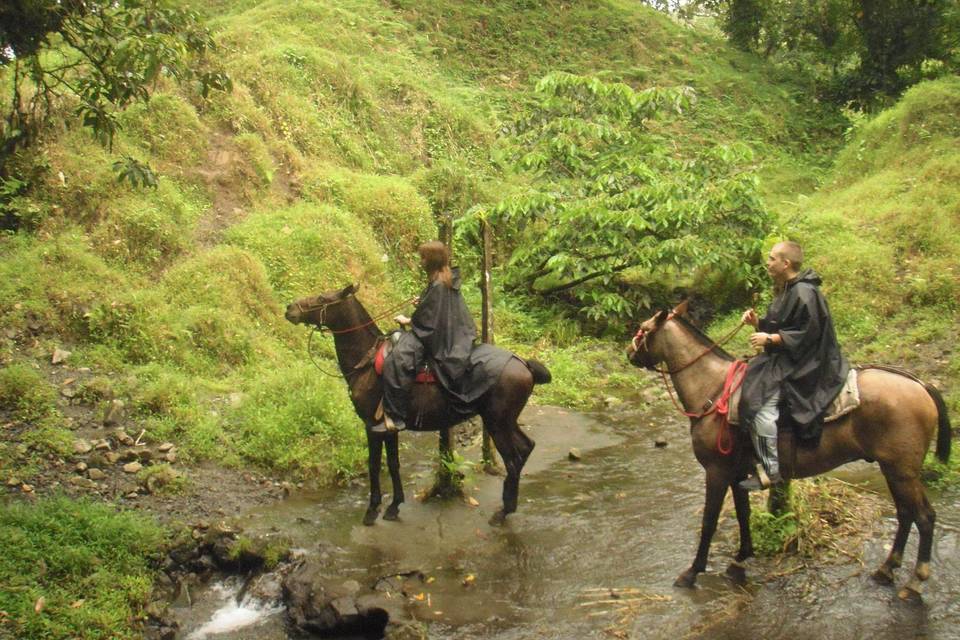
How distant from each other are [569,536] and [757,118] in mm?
18752

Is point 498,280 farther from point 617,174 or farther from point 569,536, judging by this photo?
point 569,536

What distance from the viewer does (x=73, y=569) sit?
698 cm

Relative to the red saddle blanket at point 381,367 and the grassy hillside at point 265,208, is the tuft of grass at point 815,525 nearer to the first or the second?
the red saddle blanket at point 381,367

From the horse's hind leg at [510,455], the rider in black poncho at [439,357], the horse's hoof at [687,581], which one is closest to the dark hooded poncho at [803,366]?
the horse's hoof at [687,581]

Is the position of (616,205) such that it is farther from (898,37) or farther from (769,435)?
(898,37)

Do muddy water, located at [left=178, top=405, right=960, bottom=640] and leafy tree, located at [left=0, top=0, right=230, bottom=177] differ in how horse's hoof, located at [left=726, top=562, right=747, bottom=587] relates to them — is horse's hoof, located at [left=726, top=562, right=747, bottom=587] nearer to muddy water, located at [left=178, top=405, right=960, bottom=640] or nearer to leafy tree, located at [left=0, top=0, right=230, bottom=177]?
muddy water, located at [left=178, top=405, right=960, bottom=640]

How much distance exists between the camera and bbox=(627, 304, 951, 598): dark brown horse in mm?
6547

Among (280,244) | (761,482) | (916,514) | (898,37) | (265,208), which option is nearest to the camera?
(916,514)

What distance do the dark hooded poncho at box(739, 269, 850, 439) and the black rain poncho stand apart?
2.53 meters

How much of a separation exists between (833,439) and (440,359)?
3.53 metres

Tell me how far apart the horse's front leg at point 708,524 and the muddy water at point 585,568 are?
4.8 inches

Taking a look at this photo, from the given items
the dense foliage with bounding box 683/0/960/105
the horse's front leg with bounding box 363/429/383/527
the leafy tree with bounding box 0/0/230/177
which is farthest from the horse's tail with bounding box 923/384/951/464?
the dense foliage with bounding box 683/0/960/105

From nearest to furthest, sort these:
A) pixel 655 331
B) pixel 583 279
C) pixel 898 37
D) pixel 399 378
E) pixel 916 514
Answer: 1. pixel 916 514
2. pixel 655 331
3. pixel 399 378
4. pixel 583 279
5. pixel 898 37

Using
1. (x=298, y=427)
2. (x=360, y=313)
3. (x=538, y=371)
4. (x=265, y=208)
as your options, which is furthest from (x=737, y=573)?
(x=265, y=208)
